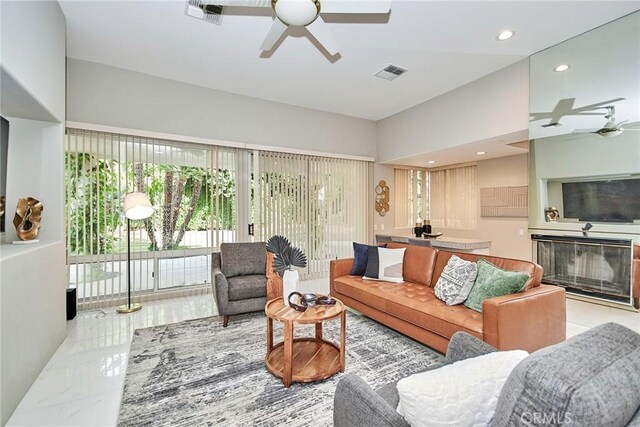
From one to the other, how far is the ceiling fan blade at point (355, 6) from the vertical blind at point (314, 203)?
3.06 m

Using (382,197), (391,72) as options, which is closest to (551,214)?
(391,72)

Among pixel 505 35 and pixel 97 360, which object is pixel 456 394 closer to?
pixel 97 360

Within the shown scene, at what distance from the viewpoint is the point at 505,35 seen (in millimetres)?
3209

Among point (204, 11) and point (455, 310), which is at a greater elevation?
point (204, 11)

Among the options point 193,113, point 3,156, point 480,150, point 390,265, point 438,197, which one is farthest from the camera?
point 438,197

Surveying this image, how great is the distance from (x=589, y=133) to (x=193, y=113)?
508 centimetres

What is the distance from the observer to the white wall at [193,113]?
12.7 ft

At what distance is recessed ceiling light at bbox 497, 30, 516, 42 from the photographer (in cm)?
315

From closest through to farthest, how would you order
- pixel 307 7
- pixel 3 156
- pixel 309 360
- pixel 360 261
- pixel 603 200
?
1. pixel 307 7
2. pixel 309 360
3. pixel 3 156
4. pixel 603 200
5. pixel 360 261

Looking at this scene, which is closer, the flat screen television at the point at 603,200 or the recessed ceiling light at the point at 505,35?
the flat screen television at the point at 603,200

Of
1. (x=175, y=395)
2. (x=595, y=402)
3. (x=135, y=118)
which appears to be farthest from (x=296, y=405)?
(x=135, y=118)

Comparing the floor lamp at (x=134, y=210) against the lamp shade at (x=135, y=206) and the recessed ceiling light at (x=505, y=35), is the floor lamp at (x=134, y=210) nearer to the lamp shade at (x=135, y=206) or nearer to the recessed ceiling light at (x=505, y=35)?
the lamp shade at (x=135, y=206)

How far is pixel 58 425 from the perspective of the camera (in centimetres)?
184

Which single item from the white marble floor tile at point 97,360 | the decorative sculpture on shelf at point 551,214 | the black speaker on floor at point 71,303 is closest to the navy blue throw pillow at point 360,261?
the white marble floor tile at point 97,360
